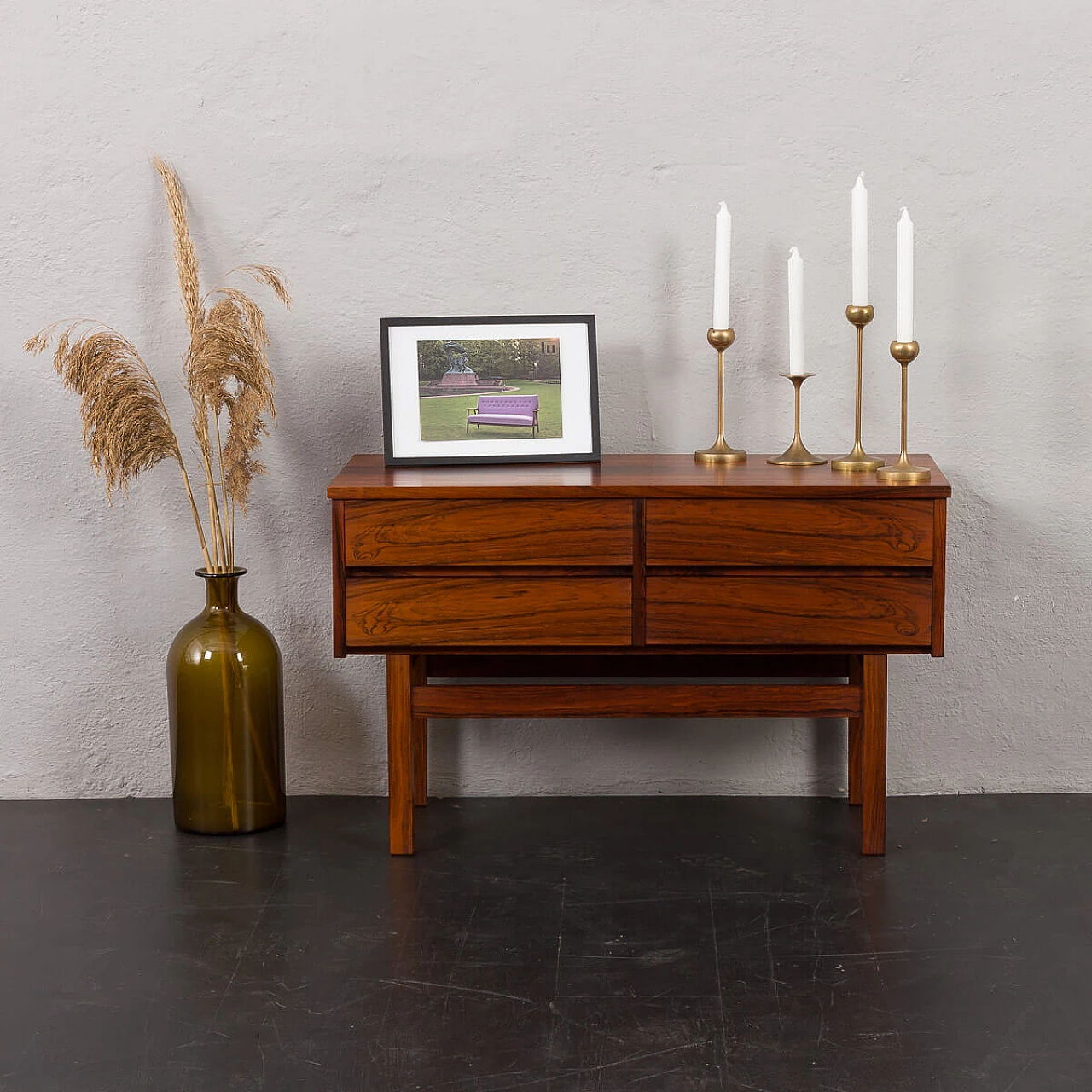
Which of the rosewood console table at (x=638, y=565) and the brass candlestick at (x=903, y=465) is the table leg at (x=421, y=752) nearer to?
the rosewood console table at (x=638, y=565)

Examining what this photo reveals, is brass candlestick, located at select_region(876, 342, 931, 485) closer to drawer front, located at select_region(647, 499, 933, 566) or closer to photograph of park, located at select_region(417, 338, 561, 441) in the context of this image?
drawer front, located at select_region(647, 499, 933, 566)

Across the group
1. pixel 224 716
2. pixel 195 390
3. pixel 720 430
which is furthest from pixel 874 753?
pixel 195 390

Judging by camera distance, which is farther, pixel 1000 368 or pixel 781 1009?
pixel 1000 368

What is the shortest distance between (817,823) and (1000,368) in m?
1.02

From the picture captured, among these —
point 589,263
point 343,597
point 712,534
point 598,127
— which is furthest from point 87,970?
point 598,127

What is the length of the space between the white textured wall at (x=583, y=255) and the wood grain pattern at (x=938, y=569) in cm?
46

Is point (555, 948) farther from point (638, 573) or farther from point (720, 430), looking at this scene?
point (720, 430)

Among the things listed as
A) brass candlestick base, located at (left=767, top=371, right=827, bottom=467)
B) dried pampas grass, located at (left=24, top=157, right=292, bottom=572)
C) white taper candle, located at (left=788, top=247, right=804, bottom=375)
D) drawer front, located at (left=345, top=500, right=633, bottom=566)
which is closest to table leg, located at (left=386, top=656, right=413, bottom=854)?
drawer front, located at (left=345, top=500, right=633, bottom=566)

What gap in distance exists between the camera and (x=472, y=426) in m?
2.51

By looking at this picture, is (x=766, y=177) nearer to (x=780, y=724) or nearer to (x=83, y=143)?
(x=780, y=724)

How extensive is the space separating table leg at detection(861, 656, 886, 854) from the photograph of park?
2.74ft

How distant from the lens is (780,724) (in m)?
2.74

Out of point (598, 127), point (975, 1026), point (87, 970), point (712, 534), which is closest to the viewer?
point (975, 1026)

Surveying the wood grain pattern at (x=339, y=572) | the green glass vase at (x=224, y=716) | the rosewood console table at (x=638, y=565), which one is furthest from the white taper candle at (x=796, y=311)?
the green glass vase at (x=224, y=716)
